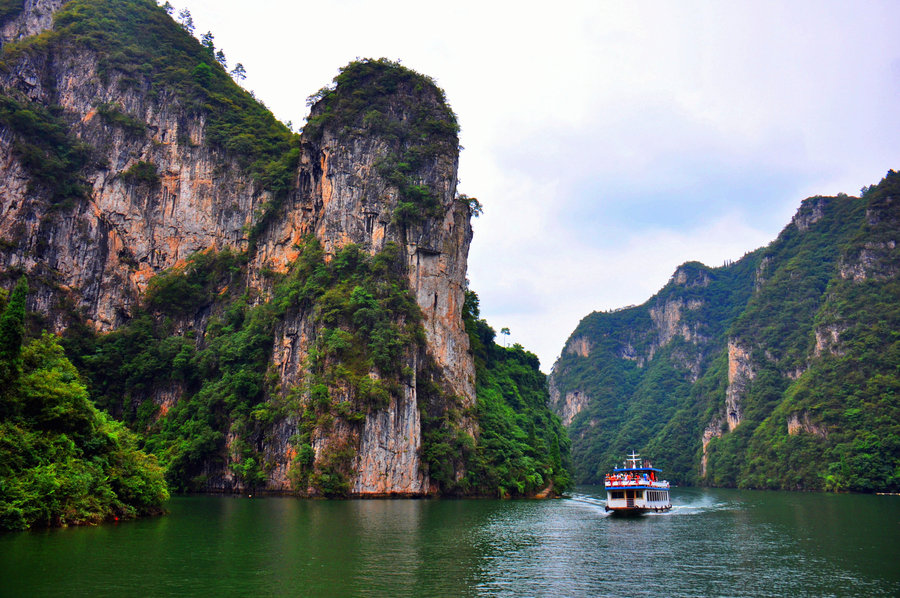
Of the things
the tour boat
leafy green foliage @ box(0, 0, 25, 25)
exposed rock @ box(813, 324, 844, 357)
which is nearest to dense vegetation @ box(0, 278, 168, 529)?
the tour boat

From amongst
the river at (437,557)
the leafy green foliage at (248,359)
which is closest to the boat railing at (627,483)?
the river at (437,557)

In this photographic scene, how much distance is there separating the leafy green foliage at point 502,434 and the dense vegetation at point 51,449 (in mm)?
33099

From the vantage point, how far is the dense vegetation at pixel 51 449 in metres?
24.1

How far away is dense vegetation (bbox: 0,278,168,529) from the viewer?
24.1 m

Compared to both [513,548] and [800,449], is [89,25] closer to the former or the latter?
[513,548]

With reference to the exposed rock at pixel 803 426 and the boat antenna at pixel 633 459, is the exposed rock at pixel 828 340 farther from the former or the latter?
the boat antenna at pixel 633 459

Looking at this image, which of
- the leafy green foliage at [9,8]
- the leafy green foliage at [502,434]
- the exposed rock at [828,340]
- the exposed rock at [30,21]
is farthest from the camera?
the exposed rock at [828,340]

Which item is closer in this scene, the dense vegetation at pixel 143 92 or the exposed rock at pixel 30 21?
the dense vegetation at pixel 143 92

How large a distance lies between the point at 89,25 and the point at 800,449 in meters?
109

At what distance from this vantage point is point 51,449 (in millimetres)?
25969

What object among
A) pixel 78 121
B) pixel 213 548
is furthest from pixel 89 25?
pixel 213 548

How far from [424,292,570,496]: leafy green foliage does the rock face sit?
235 centimetres

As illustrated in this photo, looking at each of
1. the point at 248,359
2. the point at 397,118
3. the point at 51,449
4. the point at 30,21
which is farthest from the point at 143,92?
the point at 51,449

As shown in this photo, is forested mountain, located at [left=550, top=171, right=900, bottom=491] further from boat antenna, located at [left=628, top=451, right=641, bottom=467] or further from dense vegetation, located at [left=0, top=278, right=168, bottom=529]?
dense vegetation, located at [left=0, top=278, right=168, bottom=529]
